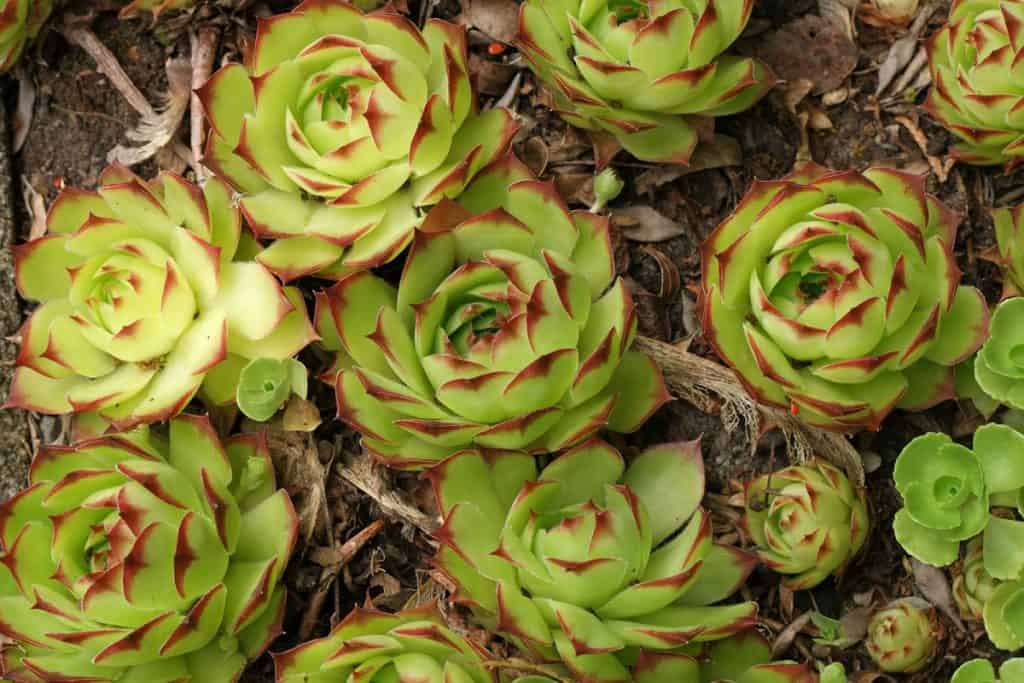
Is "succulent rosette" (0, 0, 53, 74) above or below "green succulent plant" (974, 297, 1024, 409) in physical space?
above

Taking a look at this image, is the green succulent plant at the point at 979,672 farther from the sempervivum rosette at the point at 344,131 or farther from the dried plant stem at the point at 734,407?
the sempervivum rosette at the point at 344,131

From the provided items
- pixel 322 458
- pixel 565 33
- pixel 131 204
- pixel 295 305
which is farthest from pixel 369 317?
pixel 565 33

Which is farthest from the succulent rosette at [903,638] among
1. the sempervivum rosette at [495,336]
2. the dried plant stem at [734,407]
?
the sempervivum rosette at [495,336]

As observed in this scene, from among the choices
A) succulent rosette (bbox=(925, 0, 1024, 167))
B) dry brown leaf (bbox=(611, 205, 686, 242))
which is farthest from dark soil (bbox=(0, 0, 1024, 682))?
succulent rosette (bbox=(925, 0, 1024, 167))

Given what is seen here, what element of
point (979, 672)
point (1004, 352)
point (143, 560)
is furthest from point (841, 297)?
point (143, 560)

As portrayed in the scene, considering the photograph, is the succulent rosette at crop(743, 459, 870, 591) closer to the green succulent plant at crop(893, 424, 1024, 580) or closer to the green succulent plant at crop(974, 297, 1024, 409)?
the green succulent plant at crop(893, 424, 1024, 580)

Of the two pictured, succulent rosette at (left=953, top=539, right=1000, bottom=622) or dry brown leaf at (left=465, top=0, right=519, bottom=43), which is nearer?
succulent rosette at (left=953, top=539, right=1000, bottom=622)
